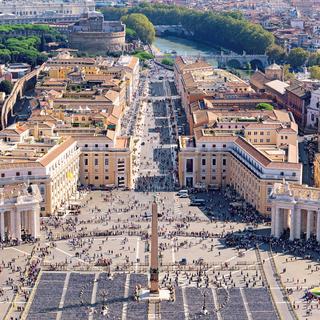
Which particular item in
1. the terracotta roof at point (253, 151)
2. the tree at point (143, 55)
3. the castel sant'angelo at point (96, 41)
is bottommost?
the tree at point (143, 55)

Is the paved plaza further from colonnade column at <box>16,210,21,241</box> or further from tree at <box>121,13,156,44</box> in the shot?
tree at <box>121,13,156,44</box>

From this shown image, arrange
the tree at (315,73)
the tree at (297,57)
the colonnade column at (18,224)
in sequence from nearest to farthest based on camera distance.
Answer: the colonnade column at (18,224), the tree at (315,73), the tree at (297,57)

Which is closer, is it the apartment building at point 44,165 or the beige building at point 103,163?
the apartment building at point 44,165

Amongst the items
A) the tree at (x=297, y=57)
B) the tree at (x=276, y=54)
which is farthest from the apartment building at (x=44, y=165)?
the tree at (x=276, y=54)

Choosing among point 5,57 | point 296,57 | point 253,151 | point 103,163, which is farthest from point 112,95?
point 296,57

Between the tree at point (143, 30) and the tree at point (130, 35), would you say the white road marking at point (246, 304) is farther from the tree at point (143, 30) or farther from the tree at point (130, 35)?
the tree at point (143, 30)

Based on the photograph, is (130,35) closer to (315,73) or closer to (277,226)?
(315,73)

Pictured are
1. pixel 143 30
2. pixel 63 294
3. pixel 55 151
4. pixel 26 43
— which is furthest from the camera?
pixel 143 30

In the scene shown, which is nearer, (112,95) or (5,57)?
(112,95)

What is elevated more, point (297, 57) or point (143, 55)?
point (297, 57)
